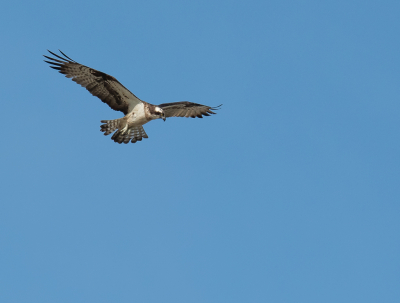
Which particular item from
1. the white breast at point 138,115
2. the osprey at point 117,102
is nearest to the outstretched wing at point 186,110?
the osprey at point 117,102

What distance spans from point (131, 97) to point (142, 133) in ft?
5.04

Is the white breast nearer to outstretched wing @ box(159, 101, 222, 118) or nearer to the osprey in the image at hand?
the osprey

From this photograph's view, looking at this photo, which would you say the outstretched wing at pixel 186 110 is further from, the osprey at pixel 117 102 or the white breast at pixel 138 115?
the white breast at pixel 138 115

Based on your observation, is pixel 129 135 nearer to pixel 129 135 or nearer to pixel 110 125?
pixel 129 135

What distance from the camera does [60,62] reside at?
15.9 meters

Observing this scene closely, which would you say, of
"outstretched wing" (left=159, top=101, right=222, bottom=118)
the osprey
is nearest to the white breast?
the osprey

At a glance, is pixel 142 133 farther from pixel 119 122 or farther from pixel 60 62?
pixel 60 62

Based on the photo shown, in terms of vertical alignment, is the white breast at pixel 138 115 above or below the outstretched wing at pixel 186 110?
below

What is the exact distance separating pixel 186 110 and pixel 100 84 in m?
3.40

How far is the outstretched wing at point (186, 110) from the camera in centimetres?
1844

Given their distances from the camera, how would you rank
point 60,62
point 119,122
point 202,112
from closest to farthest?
point 60,62
point 119,122
point 202,112

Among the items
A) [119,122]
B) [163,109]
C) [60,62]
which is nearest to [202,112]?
[163,109]

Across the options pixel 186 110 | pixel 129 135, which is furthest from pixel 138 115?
pixel 186 110

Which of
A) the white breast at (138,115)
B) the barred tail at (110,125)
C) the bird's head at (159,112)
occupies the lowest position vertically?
the barred tail at (110,125)
